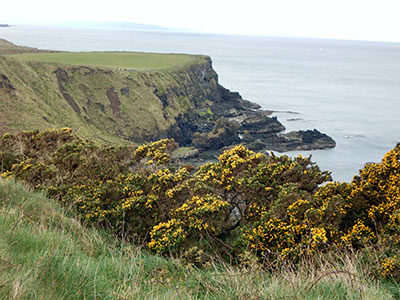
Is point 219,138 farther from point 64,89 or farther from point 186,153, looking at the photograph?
point 64,89

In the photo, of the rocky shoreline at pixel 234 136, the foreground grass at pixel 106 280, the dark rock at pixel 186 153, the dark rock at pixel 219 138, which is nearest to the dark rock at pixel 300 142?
the rocky shoreline at pixel 234 136

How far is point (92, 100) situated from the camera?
67.7 metres

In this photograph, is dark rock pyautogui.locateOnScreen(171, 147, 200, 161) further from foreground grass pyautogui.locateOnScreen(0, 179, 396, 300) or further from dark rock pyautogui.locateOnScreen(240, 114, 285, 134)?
foreground grass pyautogui.locateOnScreen(0, 179, 396, 300)

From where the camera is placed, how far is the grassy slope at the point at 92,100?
163ft

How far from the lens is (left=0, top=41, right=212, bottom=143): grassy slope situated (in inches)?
1955

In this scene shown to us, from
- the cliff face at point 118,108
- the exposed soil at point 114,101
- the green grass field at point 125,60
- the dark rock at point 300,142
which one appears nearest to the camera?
the cliff face at point 118,108

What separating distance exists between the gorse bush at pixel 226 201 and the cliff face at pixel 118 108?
34.6m

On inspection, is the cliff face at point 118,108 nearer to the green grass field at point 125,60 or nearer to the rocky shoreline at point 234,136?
the rocky shoreline at point 234,136

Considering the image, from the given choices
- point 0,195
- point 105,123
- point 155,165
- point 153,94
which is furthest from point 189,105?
point 0,195

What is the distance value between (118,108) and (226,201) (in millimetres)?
61594

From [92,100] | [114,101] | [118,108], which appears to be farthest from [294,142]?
[92,100]

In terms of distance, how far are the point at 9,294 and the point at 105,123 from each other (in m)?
63.3

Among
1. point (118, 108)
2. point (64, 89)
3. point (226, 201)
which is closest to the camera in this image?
point (226, 201)

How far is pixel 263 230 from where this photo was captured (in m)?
8.82
